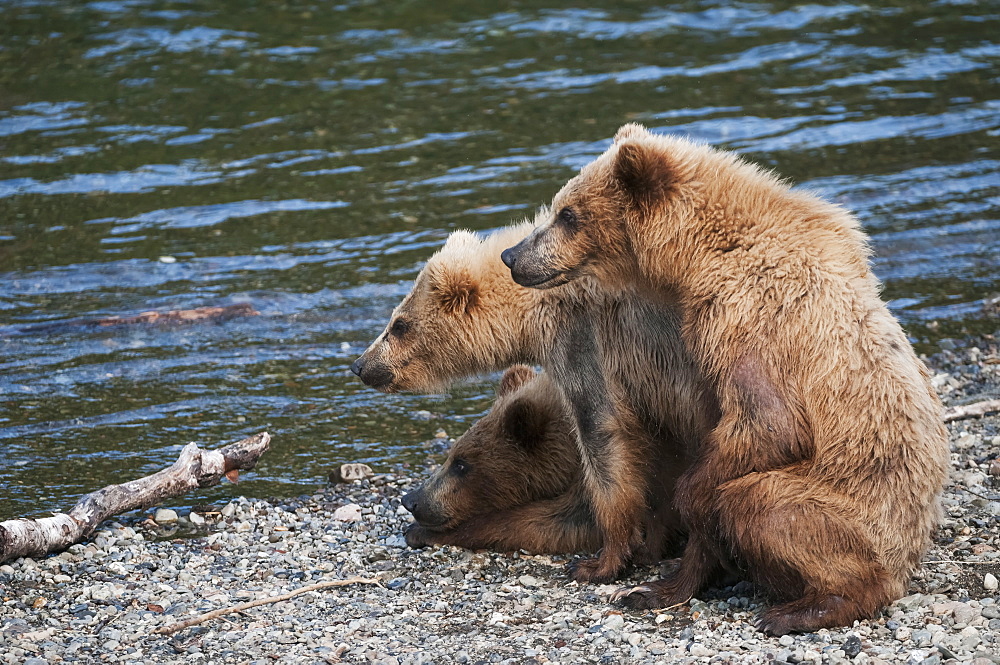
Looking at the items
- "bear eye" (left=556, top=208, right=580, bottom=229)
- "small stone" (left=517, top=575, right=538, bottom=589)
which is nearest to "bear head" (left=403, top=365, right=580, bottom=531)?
"small stone" (left=517, top=575, right=538, bottom=589)

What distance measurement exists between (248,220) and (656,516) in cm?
856

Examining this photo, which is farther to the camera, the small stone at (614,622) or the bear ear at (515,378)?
the bear ear at (515,378)

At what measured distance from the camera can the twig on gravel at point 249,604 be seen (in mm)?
6367

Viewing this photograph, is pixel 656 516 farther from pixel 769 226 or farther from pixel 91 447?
pixel 91 447

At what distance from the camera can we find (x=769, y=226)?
20.2 ft

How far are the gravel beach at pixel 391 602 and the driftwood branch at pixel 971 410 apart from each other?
0.36 feet

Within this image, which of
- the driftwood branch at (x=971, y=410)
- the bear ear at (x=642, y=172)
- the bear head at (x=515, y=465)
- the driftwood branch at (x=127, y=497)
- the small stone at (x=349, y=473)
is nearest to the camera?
the bear ear at (x=642, y=172)

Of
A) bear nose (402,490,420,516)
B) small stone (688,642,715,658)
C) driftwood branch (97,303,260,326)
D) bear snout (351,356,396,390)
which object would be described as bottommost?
bear nose (402,490,420,516)

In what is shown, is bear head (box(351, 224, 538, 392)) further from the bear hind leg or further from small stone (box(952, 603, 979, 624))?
small stone (box(952, 603, 979, 624))

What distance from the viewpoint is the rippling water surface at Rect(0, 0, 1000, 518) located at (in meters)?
10.4

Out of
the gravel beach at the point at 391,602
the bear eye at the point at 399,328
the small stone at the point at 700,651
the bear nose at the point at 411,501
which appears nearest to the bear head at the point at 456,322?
the bear eye at the point at 399,328

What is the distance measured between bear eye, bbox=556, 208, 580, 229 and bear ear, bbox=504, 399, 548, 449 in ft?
5.01

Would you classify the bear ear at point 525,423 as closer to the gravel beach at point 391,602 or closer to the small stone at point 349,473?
the gravel beach at point 391,602

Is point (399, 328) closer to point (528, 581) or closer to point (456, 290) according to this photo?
point (456, 290)
